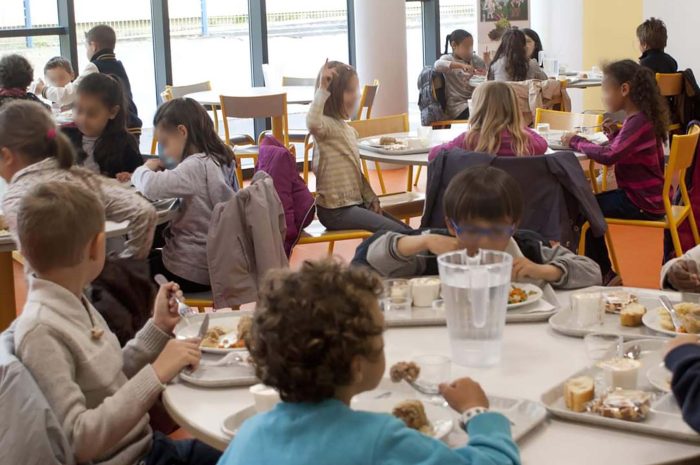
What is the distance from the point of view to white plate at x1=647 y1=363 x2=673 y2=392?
5.70 feet

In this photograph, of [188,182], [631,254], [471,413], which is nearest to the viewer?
[471,413]

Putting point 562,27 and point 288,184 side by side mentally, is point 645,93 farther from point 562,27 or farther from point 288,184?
point 562,27

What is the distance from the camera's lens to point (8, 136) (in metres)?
3.24

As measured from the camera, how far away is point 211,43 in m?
8.66

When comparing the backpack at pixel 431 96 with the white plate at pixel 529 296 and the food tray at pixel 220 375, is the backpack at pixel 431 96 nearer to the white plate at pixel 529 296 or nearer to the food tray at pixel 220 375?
the white plate at pixel 529 296

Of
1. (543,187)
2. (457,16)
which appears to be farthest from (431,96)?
(543,187)

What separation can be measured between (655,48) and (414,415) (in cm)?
704

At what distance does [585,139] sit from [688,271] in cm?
239

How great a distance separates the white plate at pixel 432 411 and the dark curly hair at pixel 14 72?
190 inches

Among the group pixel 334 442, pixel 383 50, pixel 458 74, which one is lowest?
pixel 334 442

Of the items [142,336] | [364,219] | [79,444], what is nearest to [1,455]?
[79,444]

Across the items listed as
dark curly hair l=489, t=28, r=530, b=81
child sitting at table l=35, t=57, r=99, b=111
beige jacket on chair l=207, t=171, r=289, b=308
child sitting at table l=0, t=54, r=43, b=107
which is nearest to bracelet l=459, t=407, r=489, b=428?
beige jacket on chair l=207, t=171, r=289, b=308

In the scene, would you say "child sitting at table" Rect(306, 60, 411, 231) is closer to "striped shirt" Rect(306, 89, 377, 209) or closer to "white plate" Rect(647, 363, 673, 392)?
"striped shirt" Rect(306, 89, 377, 209)

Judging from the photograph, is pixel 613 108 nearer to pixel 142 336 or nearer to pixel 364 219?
pixel 364 219
